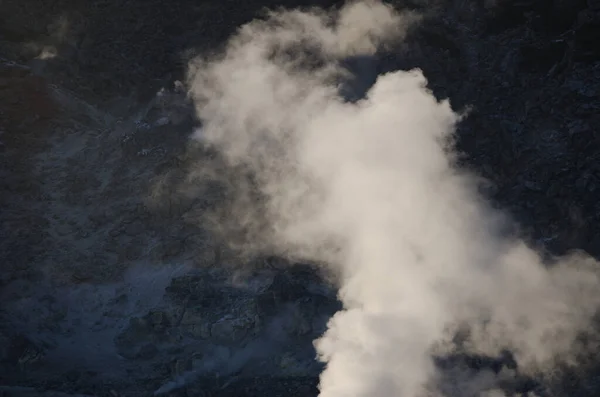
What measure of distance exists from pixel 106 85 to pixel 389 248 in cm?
1267

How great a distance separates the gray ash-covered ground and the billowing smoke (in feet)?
2.38

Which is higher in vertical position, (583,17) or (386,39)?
(386,39)

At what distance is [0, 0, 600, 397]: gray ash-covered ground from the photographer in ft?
54.0

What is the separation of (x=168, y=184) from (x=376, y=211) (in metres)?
6.57

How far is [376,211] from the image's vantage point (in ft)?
55.6

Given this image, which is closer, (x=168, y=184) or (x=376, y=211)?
(x=376, y=211)

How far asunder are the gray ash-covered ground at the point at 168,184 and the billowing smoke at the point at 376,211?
0.72m

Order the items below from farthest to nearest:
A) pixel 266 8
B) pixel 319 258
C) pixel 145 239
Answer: pixel 266 8 → pixel 145 239 → pixel 319 258

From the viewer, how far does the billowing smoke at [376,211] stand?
1485cm

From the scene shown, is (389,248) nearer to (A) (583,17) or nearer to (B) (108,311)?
(B) (108,311)

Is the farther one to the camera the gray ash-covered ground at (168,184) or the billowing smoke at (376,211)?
the gray ash-covered ground at (168,184)

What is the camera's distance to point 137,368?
16500 mm

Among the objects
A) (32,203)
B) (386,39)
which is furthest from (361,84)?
(32,203)

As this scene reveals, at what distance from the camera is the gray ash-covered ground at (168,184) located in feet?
54.0
